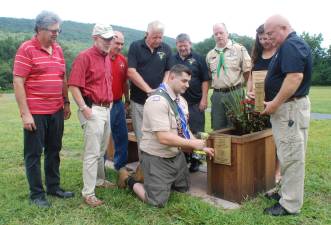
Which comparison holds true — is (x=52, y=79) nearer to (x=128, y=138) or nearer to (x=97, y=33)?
(x=97, y=33)

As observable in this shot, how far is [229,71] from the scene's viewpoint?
5.27 meters

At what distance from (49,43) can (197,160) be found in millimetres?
2758

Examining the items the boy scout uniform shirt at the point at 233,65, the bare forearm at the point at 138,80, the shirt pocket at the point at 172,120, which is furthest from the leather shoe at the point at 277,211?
the bare forearm at the point at 138,80

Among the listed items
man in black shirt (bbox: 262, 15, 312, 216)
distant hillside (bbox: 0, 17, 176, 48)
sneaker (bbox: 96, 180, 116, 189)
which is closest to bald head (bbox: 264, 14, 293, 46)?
man in black shirt (bbox: 262, 15, 312, 216)

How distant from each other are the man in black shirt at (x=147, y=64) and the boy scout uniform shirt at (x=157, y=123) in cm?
75

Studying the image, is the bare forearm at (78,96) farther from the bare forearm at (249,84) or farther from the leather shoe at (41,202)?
the bare forearm at (249,84)

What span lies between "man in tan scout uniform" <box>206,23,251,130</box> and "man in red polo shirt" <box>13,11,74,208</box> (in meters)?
2.16

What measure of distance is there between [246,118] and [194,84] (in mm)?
1350

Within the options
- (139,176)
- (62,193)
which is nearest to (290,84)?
(139,176)

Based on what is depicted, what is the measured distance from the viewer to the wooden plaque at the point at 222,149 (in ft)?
13.6

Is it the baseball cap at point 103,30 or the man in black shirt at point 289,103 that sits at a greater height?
the baseball cap at point 103,30

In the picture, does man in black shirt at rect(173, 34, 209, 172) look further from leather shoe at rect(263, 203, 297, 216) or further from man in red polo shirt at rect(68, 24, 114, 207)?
leather shoe at rect(263, 203, 297, 216)

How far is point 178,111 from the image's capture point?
4355mm

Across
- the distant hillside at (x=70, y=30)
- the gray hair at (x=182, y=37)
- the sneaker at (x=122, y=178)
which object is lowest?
the sneaker at (x=122, y=178)
